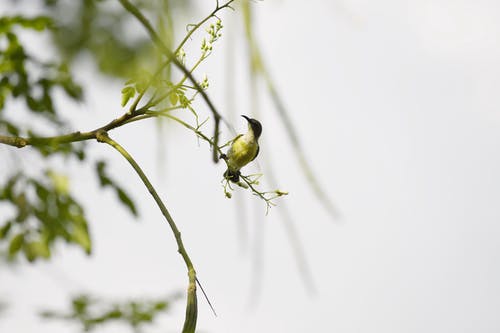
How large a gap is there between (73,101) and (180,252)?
2339 millimetres

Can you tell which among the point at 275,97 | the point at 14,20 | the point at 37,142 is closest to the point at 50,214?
the point at 14,20

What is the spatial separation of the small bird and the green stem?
0.36m

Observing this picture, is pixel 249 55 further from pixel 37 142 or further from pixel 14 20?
pixel 14 20

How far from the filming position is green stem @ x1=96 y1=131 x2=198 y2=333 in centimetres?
136

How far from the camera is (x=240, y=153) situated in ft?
6.43

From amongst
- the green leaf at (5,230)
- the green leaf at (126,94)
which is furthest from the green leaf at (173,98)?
the green leaf at (5,230)

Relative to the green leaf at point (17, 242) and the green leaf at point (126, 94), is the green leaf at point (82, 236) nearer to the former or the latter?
the green leaf at point (17, 242)

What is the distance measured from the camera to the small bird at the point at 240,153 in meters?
1.94

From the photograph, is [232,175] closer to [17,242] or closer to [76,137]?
[76,137]

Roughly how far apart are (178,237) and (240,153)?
1.63ft

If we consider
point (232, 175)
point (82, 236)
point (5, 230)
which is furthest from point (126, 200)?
point (232, 175)

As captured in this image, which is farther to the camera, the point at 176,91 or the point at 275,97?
the point at 176,91

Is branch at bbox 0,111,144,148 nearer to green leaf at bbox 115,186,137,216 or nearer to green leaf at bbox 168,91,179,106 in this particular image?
green leaf at bbox 168,91,179,106

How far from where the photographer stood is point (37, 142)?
1.72 m
